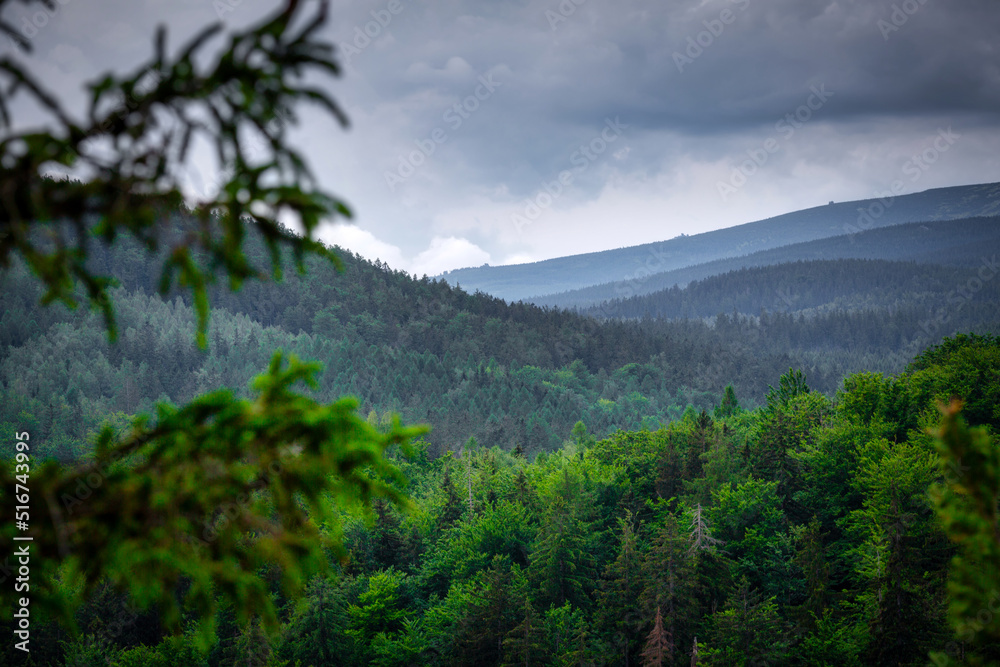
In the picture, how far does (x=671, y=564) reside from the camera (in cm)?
2678

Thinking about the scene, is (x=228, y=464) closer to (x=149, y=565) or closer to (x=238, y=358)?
(x=149, y=565)

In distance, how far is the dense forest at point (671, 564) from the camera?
23.4 m

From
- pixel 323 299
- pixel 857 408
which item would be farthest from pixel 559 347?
pixel 857 408

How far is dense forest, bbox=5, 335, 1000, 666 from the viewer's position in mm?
23438

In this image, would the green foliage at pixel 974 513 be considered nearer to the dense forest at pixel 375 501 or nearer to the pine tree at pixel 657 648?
the dense forest at pixel 375 501

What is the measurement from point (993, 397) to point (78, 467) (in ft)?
157

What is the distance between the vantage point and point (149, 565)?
3.23 meters

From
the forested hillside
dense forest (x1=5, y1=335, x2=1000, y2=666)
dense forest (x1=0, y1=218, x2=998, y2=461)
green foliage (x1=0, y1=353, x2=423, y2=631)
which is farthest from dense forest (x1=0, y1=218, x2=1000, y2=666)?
the forested hillside

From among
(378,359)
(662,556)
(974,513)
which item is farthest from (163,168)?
(378,359)

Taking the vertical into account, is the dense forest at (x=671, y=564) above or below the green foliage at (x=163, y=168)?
below

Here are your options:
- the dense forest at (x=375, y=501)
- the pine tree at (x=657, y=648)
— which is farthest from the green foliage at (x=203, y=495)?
the pine tree at (x=657, y=648)

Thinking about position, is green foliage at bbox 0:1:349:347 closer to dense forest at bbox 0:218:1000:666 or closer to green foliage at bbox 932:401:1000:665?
dense forest at bbox 0:218:1000:666

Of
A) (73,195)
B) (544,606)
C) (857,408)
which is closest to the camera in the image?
(73,195)

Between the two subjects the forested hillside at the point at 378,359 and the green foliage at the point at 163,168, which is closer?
the green foliage at the point at 163,168
